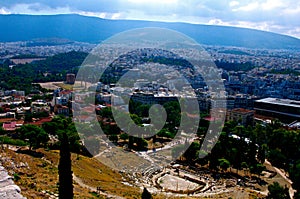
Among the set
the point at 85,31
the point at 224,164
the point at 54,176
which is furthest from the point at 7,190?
the point at 85,31

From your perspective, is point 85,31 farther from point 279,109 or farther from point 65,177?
point 65,177

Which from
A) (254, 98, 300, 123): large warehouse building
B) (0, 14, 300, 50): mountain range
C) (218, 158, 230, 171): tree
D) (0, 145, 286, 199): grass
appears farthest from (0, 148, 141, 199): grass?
(0, 14, 300, 50): mountain range

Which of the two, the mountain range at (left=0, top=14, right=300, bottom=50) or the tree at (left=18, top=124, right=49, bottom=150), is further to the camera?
the mountain range at (left=0, top=14, right=300, bottom=50)

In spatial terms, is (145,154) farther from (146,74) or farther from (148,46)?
(148,46)

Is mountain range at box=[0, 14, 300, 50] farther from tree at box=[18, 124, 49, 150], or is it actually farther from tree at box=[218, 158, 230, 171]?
tree at box=[218, 158, 230, 171]

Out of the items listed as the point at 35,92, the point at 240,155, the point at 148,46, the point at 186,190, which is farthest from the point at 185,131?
the point at 148,46

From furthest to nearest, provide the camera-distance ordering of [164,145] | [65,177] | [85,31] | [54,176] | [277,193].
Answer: [85,31], [164,145], [277,193], [54,176], [65,177]

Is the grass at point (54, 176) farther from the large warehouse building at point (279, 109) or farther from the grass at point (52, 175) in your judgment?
the large warehouse building at point (279, 109)

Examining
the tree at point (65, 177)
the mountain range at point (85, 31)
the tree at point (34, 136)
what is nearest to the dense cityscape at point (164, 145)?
the tree at point (34, 136)
